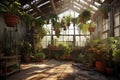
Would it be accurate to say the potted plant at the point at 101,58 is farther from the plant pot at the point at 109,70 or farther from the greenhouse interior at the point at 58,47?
the plant pot at the point at 109,70

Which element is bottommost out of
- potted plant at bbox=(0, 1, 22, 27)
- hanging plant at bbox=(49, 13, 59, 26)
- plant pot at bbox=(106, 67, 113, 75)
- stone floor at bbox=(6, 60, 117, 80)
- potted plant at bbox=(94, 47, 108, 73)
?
stone floor at bbox=(6, 60, 117, 80)

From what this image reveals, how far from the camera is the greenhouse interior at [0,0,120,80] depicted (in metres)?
4.65

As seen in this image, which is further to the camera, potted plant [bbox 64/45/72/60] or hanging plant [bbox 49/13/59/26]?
hanging plant [bbox 49/13/59/26]

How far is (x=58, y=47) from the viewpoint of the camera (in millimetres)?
10695

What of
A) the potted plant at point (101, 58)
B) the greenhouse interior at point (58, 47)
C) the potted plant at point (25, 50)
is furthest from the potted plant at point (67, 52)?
the potted plant at point (101, 58)

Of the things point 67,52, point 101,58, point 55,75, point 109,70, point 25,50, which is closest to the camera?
point 55,75

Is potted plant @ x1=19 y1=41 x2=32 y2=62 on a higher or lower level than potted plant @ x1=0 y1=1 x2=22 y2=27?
lower

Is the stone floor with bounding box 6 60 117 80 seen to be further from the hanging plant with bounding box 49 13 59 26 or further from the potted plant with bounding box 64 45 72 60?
the hanging plant with bounding box 49 13 59 26

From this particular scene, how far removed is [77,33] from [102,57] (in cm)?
800

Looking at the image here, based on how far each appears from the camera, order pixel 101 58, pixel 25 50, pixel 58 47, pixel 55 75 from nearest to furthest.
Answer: pixel 55 75 → pixel 101 58 → pixel 25 50 → pixel 58 47

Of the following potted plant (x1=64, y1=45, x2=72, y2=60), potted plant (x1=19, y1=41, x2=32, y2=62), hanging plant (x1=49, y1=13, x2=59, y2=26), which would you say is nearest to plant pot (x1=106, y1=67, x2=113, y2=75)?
potted plant (x1=19, y1=41, x2=32, y2=62)

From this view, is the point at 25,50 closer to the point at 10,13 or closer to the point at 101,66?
the point at 10,13

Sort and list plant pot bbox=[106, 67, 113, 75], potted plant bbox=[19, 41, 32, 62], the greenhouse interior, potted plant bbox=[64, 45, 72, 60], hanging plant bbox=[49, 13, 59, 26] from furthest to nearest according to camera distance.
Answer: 1. hanging plant bbox=[49, 13, 59, 26]
2. potted plant bbox=[64, 45, 72, 60]
3. potted plant bbox=[19, 41, 32, 62]
4. plant pot bbox=[106, 67, 113, 75]
5. the greenhouse interior

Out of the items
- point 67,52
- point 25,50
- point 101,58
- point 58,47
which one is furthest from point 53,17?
point 101,58
